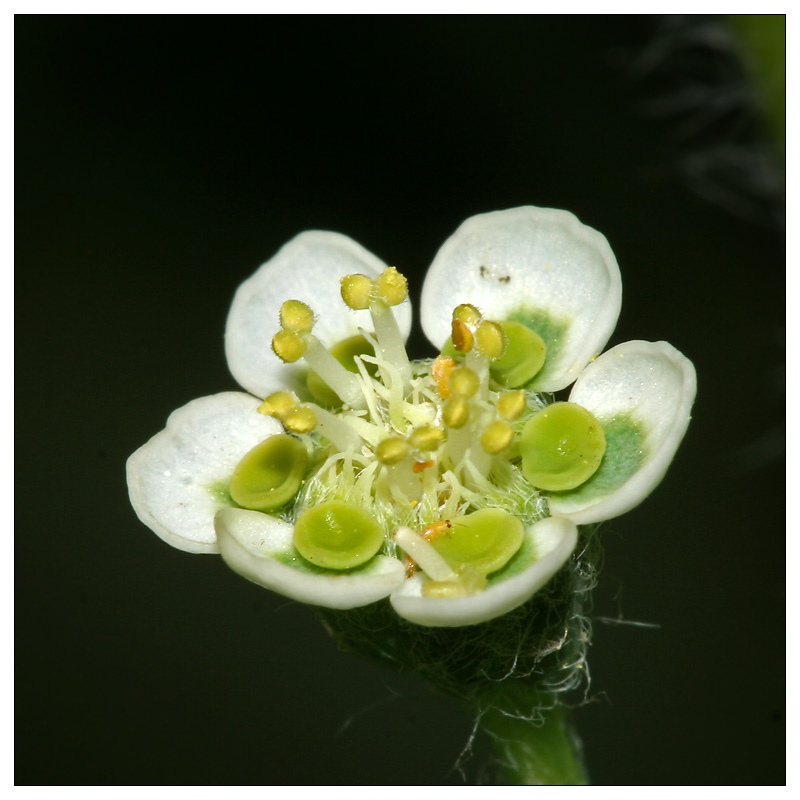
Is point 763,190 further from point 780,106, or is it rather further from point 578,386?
point 578,386

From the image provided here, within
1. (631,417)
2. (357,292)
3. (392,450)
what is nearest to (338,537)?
(392,450)

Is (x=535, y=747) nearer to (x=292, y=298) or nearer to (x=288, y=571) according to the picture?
(x=288, y=571)

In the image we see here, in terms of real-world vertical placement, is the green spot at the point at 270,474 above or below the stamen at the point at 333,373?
below

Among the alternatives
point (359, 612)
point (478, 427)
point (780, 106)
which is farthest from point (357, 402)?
point (780, 106)

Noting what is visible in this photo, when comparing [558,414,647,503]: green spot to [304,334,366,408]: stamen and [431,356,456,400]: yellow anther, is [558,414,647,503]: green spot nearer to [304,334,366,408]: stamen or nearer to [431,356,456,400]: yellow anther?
[431,356,456,400]: yellow anther

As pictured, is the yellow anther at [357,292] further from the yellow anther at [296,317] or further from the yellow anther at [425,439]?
the yellow anther at [425,439]

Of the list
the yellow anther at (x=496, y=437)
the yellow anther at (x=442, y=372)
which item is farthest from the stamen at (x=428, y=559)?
the yellow anther at (x=442, y=372)

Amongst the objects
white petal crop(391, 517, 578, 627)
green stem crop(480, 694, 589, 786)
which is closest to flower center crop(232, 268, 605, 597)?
white petal crop(391, 517, 578, 627)
